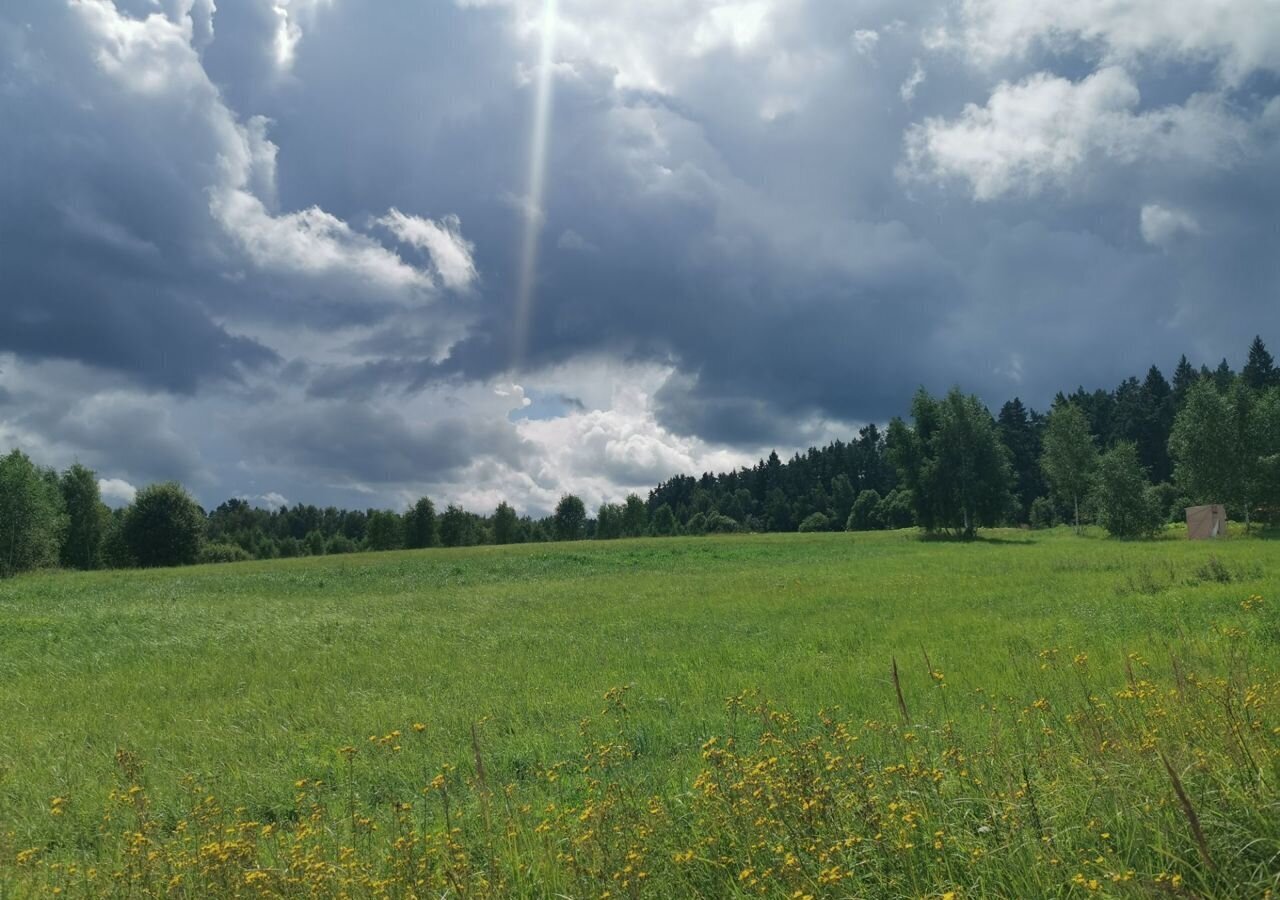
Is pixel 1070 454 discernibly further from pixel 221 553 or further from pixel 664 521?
pixel 221 553

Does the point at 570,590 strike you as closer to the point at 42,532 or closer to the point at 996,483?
the point at 996,483

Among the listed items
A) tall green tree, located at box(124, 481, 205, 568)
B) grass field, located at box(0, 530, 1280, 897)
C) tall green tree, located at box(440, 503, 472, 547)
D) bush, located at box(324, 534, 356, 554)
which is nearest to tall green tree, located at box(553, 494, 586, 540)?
tall green tree, located at box(440, 503, 472, 547)

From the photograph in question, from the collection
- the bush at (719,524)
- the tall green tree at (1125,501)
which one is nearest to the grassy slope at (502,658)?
the tall green tree at (1125,501)

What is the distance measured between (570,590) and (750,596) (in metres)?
9.30

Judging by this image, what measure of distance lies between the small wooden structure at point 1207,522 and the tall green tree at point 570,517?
108 meters

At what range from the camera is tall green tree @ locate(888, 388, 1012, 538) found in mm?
75312

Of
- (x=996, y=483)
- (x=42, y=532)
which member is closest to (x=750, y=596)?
(x=996, y=483)

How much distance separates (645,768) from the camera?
25.6 ft

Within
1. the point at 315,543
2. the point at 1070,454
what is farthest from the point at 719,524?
the point at 1070,454

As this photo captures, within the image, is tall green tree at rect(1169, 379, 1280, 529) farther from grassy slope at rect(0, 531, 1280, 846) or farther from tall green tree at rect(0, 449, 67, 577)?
tall green tree at rect(0, 449, 67, 577)

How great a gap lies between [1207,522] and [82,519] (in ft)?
397

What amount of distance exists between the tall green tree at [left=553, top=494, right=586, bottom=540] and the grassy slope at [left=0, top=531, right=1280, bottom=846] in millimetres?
118799

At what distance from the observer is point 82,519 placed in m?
98.4

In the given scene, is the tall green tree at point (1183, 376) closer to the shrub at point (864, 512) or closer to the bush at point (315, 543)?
the shrub at point (864, 512)
